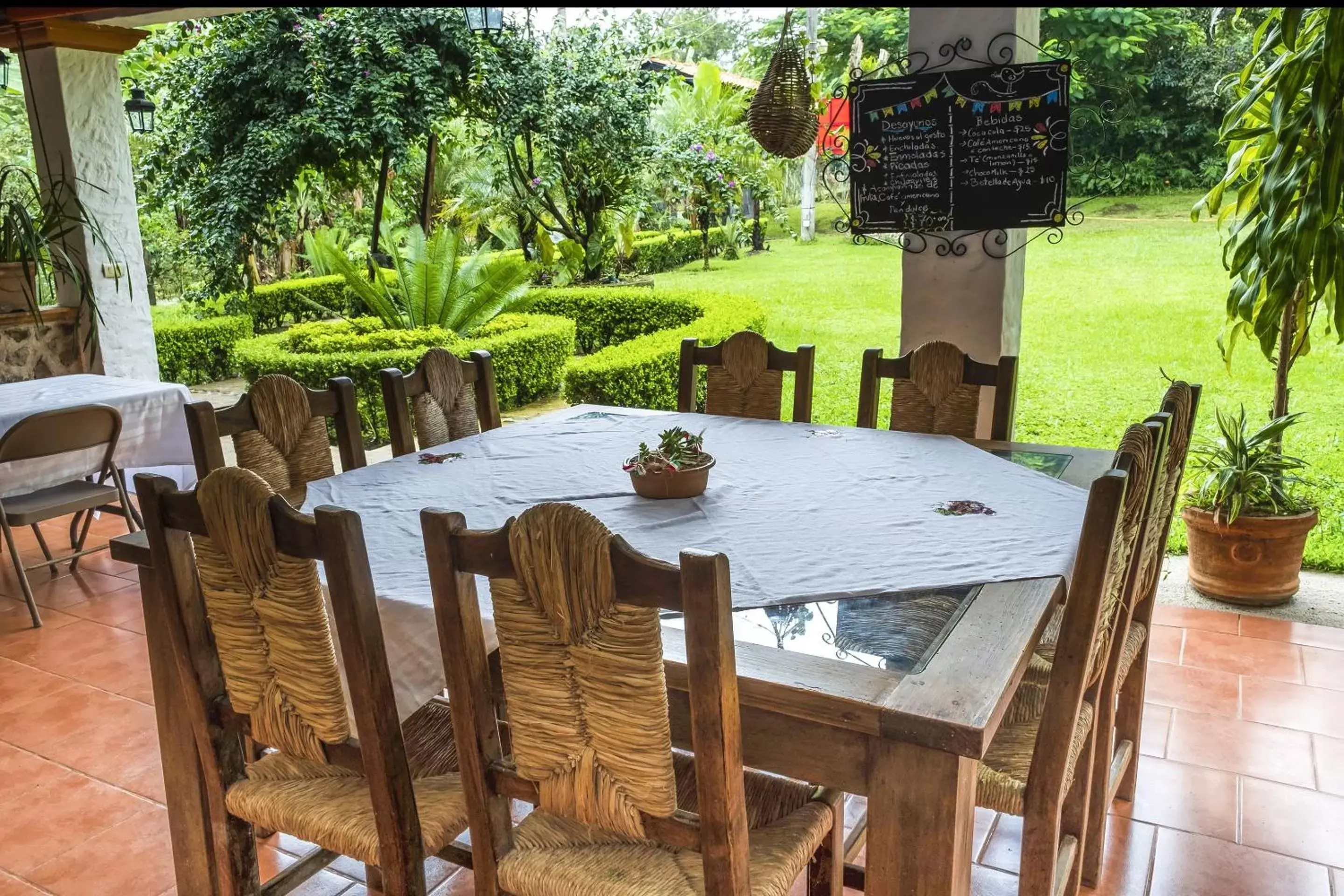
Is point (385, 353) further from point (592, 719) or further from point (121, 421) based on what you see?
point (592, 719)

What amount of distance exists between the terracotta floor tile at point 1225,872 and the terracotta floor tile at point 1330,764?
0.36 metres

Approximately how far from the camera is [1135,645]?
2.20m

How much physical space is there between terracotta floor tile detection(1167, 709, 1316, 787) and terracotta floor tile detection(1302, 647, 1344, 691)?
0.34 meters

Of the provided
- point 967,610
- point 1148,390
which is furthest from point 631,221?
point 967,610

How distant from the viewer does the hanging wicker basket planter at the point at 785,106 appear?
3.36 meters

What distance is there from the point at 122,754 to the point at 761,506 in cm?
186

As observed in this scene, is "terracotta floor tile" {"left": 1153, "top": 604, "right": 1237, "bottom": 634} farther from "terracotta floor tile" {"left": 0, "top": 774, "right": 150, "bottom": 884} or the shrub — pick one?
the shrub

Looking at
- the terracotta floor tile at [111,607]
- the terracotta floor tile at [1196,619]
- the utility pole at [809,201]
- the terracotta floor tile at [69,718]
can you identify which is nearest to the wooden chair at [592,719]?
the terracotta floor tile at [69,718]

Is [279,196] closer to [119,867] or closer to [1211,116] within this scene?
[119,867]

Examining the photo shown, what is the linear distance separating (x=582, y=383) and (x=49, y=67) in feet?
9.98

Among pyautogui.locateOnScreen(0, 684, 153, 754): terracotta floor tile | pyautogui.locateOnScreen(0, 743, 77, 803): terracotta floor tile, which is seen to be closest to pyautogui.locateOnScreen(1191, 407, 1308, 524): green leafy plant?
pyautogui.locateOnScreen(0, 684, 153, 754): terracotta floor tile

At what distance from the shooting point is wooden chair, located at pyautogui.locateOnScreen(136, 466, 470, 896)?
58.1 inches

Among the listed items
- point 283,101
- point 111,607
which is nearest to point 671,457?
point 111,607

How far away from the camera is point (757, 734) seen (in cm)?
150
